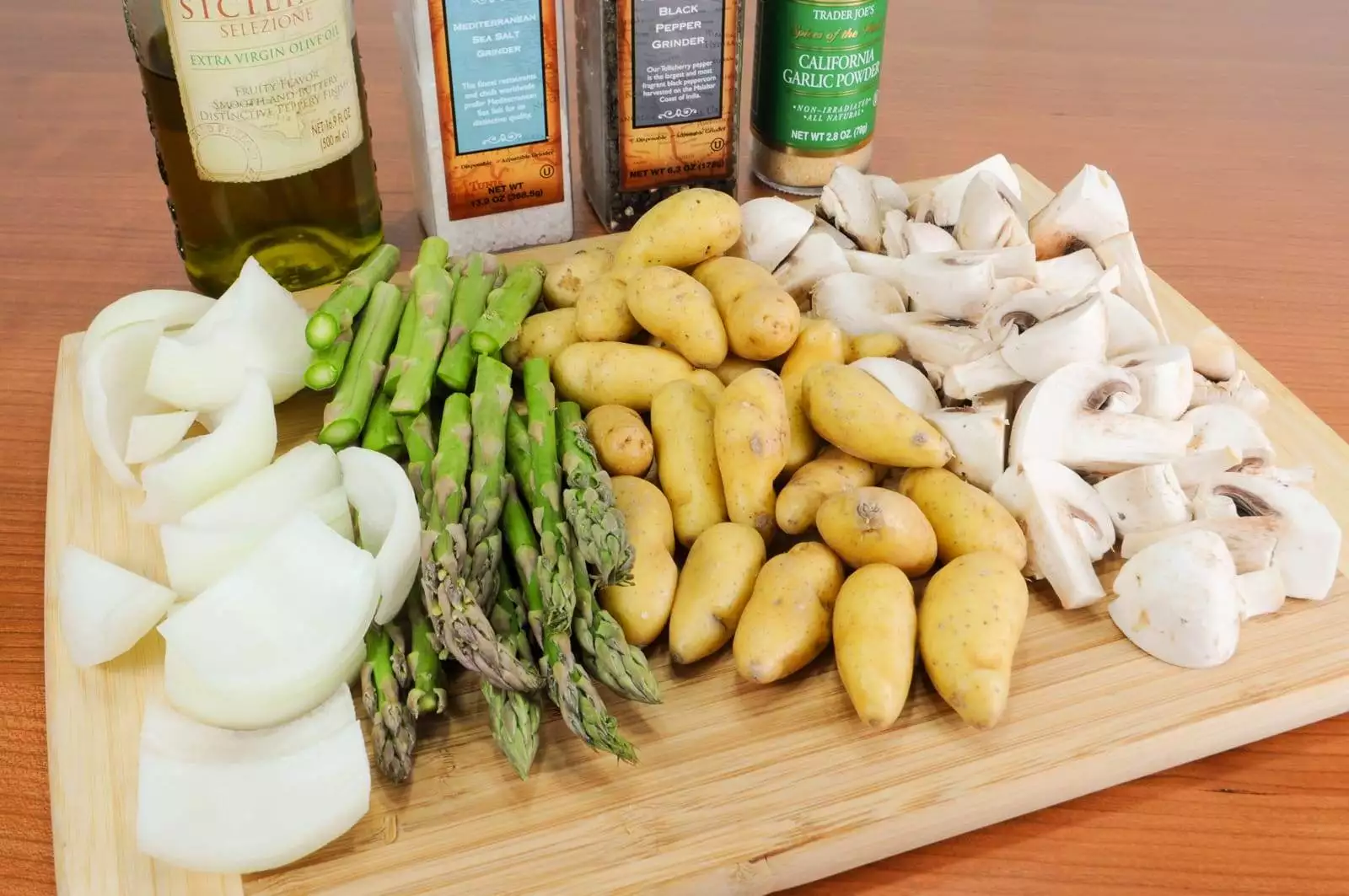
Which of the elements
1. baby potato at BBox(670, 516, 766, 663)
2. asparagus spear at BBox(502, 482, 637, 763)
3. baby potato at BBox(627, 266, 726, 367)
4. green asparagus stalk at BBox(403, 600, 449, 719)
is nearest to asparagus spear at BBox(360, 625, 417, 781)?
green asparagus stalk at BBox(403, 600, 449, 719)

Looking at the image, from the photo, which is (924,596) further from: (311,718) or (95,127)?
(95,127)

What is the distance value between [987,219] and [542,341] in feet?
1.78

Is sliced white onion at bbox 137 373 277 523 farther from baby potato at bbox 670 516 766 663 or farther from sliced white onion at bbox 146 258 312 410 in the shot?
baby potato at bbox 670 516 766 663

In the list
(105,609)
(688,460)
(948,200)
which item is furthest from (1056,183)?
(105,609)

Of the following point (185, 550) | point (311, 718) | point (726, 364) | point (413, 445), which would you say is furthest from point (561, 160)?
point (311, 718)

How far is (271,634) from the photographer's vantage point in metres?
0.89

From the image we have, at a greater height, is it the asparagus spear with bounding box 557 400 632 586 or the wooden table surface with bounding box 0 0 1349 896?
the asparagus spear with bounding box 557 400 632 586

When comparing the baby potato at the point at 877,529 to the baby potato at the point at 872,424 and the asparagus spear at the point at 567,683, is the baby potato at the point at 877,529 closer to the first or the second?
the baby potato at the point at 872,424

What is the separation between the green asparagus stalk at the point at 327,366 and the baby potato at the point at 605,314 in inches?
10.1

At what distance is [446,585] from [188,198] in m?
0.72

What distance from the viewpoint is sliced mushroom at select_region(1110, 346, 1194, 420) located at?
114 centimetres

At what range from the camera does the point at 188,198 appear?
136cm

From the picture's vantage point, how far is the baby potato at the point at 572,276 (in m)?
1.35

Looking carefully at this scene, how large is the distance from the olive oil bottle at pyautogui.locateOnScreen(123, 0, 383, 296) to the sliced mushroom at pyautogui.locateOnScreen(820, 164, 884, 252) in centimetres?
59
